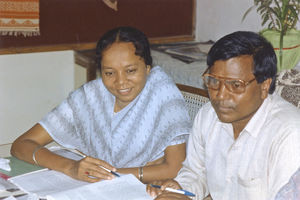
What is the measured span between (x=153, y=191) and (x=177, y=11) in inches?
120

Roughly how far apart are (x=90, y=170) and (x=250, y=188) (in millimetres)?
562

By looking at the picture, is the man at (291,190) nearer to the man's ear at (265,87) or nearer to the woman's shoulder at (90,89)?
the man's ear at (265,87)

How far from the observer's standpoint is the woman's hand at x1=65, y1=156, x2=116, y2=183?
1710 mm

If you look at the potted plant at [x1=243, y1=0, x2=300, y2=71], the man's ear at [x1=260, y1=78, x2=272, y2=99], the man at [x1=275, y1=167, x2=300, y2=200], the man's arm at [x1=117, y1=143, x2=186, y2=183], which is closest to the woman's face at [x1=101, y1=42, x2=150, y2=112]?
the man's arm at [x1=117, y1=143, x2=186, y2=183]

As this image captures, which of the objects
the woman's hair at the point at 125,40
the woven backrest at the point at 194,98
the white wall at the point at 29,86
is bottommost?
the white wall at the point at 29,86

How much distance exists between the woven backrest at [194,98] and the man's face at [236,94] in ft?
1.92

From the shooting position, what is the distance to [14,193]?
5.27 ft

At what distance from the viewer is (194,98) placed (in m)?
2.26

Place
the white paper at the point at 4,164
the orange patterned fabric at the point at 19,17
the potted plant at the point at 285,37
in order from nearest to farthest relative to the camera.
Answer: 1. the white paper at the point at 4,164
2. the potted plant at the point at 285,37
3. the orange patterned fabric at the point at 19,17

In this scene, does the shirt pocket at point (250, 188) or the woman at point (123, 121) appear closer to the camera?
the shirt pocket at point (250, 188)

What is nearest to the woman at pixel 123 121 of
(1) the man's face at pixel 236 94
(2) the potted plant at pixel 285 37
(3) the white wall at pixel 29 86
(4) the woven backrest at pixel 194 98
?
(4) the woven backrest at pixel 194 98

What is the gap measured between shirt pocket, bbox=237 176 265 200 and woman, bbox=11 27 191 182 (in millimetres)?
333

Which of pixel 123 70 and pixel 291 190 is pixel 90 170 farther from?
pixel 291 190

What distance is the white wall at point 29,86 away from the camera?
3.92 metres
